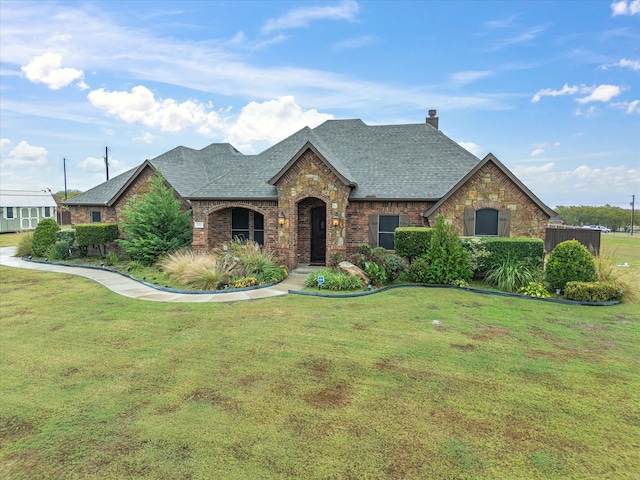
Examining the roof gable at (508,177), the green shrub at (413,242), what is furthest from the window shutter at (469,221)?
the green shrub at (413,242)

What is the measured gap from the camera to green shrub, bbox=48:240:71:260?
18.3 m

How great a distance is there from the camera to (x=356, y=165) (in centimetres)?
1770

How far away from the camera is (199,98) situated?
2302 cm

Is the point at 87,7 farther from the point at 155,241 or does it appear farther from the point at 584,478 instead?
the point at 584,478

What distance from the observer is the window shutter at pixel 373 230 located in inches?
624

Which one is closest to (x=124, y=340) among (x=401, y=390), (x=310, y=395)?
(x=310, y=395)

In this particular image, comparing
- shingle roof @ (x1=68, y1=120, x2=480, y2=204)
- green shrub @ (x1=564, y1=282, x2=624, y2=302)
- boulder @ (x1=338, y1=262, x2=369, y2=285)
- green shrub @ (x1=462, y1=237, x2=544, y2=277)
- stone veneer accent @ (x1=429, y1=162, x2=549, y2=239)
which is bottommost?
green shrub @ (x1=564, y1=282, x2=624, y2=302)

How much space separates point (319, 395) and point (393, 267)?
26.9 feet

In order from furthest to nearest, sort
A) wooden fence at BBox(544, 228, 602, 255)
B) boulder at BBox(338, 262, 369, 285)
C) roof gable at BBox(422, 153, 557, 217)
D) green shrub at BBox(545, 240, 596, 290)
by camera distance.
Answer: wooden fence at BBox(544, 228, 602, 255)
roof gable at BBox(422, 153, 557, 217)
boulder at BBox(338, 262, 369, 285)
green shrub at BBox(545, 240, 596, 290)

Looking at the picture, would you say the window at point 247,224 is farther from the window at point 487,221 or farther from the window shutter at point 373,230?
the window at point 487,221

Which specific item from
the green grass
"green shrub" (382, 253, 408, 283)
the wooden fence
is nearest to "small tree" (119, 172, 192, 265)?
the green grass

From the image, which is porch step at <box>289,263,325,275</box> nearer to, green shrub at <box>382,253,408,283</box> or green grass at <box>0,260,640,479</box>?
green shrub at <box>382,253,408,283</box>

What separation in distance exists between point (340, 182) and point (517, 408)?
436 inches

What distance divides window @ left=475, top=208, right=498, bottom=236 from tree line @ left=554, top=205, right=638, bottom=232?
252 feet
